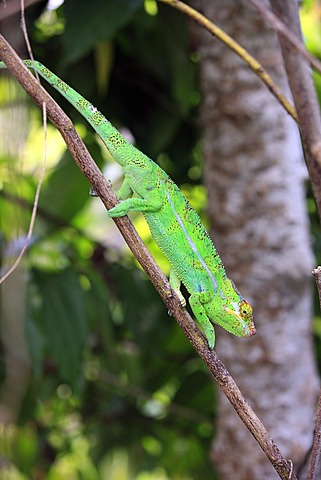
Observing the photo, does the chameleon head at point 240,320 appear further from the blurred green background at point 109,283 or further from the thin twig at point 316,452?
the blurred green background at point 109,283

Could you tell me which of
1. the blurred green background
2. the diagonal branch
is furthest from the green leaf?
the diagonal branch

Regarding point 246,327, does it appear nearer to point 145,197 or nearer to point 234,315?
point 234,315

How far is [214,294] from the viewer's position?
1.00 m

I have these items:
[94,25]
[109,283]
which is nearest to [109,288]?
[109,283]

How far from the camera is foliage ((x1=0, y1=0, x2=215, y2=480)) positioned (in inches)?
61.1

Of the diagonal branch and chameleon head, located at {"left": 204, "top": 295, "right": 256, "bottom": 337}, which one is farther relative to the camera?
chameleon head, located at {"left": 204, "top": 295, "right": 256, "bottom": 337}

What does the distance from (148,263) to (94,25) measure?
85 cm

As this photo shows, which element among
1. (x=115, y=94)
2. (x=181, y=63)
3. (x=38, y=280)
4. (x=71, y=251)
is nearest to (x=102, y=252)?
(x=71, y=251)

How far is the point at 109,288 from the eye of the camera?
189cm

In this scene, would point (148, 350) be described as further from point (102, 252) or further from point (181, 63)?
point (181, 63)

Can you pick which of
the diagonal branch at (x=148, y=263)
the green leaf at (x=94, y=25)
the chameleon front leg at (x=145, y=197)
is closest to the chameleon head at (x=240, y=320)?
the chameleon front leg at (x=145, y=197)

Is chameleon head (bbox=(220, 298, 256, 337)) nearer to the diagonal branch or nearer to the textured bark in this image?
the diagonal branch

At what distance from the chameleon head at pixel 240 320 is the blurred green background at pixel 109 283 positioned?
504mm

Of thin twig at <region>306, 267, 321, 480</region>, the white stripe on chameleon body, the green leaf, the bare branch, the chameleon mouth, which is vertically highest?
the green leaf
